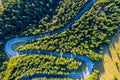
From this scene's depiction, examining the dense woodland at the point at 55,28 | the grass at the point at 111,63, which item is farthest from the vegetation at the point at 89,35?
the grass at the point at 111,63

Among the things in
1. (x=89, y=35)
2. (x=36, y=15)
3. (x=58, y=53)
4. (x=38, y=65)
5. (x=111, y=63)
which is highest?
(x=36, y=15)

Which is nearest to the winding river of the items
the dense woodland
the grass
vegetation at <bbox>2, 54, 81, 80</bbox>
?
the dense woodland

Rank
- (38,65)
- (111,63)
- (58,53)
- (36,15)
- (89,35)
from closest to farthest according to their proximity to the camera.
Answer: (38,65) → (111,63) → (58,53) → (89,35) → (36,15)

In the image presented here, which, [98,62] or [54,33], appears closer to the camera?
[98,62]

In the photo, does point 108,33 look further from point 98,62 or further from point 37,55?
point 37,55

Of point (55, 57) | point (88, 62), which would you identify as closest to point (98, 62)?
point (88, 62)

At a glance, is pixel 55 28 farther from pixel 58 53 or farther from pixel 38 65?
pixel 38 65

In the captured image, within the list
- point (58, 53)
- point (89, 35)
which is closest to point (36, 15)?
point (58, 53)

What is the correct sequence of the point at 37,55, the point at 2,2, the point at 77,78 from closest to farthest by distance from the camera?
the point at 77,78
the point at 37,55
the point at 2,2
